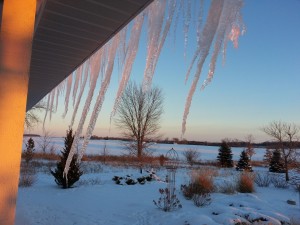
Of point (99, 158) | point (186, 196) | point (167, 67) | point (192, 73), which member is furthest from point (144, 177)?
point (99, 158)

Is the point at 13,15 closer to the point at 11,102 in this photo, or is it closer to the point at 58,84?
the point at 11,102

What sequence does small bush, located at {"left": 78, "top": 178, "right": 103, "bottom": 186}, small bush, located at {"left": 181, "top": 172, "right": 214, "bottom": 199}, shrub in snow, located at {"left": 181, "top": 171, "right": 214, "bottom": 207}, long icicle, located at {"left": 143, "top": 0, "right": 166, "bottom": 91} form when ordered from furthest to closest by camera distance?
small bush, located at {"left": 78, "top": 178, "right": 103, "bottom": 186} → small bush, located at {"left": 181, "top": 172, "right": 214, "bottom": 199} → shrub in snow, located at {"left": 181, "top": 171, "right": 214, "bottom": 207} → long icicle, located at {"left": 143, "top": 0, "right": 166, "bottom": 91}

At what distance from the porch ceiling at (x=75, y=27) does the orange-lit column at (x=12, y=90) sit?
0.20 meters

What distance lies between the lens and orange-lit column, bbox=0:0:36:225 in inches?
59.6

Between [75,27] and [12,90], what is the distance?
2.27ft

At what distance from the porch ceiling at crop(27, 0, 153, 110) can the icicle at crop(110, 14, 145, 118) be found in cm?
6

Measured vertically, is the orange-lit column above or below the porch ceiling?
below

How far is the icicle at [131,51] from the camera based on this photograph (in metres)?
1.88

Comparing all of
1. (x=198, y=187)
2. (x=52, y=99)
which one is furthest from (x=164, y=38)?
(x=198, y=187)

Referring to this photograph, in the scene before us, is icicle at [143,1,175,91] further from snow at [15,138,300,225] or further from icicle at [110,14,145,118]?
snow at [15,138,300,225]

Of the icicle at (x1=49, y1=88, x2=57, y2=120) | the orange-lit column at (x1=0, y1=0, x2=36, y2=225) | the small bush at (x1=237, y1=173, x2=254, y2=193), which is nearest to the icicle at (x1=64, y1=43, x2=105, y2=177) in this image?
the orange-lit column at (x1=0, y1=0, x2=36, y2=225)

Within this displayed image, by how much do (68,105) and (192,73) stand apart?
8.41 ft

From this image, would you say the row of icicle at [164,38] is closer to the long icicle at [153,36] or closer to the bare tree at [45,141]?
the long icicle at [153,36]

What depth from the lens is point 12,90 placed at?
1593 mm
